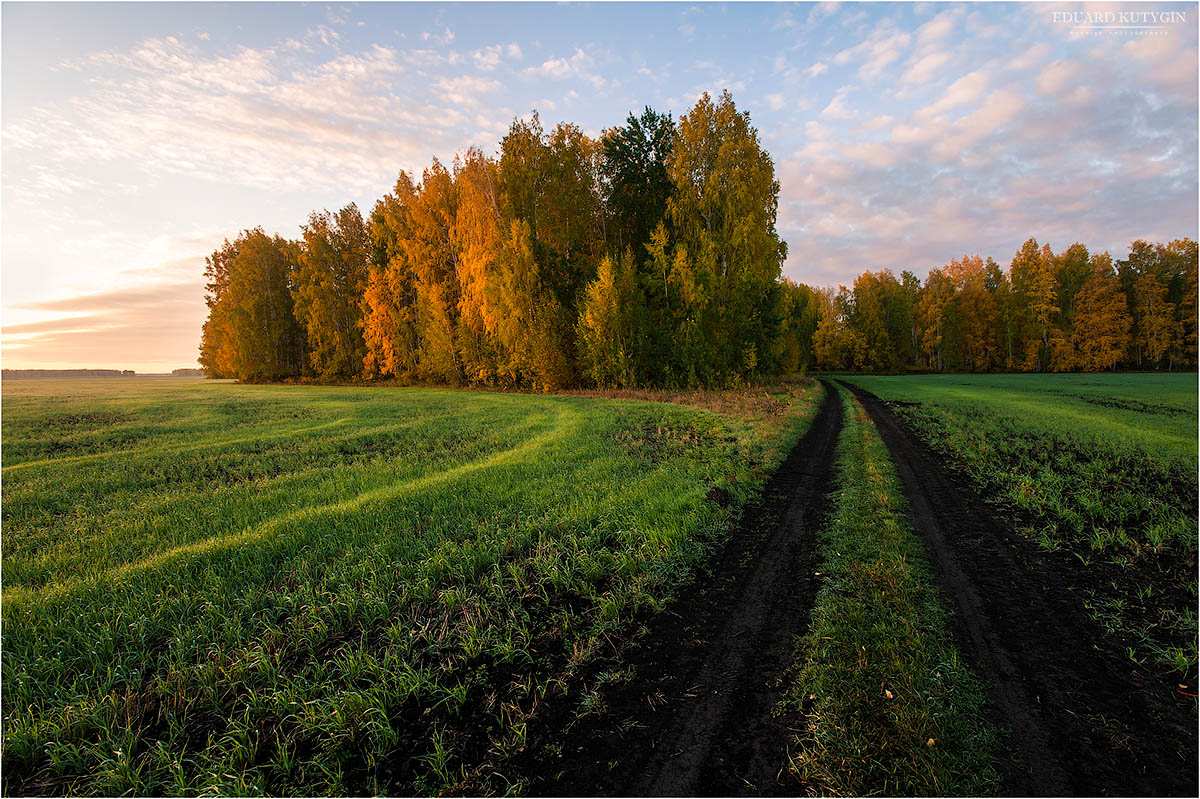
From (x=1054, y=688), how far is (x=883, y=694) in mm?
1398

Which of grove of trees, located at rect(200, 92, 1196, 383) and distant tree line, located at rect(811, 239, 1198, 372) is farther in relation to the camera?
distant tree line, located at rect(811, 239, 1198, 372)

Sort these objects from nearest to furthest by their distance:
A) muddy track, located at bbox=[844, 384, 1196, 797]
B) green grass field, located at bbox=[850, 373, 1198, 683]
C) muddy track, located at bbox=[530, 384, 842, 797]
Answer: muddy track, located at bbox=[844, 384, 1196, 797] → muddy track, located at bbox=[530, 384, 842, 797] → green grass field, located at bbox=[850, 373, 1198, 683]

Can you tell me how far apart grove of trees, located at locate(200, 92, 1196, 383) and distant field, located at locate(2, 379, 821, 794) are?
18076 mm

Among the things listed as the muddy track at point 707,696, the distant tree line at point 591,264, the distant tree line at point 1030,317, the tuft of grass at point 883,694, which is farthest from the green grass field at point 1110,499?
the distant tree line at point 1030,317

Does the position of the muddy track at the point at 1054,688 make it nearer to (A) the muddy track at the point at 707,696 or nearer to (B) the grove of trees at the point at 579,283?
(A) the muddy track at the point at 707,696

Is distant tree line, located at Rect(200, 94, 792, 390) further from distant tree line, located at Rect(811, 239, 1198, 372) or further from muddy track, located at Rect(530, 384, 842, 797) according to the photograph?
distant tree line, located at Rect(811, 239, 1198, 372)

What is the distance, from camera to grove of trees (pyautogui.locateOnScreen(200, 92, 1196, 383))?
2777cm

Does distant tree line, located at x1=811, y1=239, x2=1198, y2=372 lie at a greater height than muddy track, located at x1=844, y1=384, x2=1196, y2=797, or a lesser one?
greater

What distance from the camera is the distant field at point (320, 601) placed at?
9.81 feet

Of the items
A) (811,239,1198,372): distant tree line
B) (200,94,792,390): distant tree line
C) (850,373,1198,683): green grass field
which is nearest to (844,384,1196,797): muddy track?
(850,373,1198,683): green grass field

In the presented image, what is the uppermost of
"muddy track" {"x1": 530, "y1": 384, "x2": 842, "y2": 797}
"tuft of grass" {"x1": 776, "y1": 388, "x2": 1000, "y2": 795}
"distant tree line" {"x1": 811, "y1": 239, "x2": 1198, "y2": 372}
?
"distant tree line" {"x1": 811, "y1": 239, "x2": 1198, "y2": 372}

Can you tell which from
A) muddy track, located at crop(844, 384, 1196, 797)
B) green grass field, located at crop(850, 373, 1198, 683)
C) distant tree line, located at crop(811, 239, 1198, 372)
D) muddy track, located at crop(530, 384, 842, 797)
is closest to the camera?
muddy track, located at crop(844, 384, 1196, 797)

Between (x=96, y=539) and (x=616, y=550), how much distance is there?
312 inches

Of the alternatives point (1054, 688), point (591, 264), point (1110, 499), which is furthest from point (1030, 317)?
point (1054, 688)
